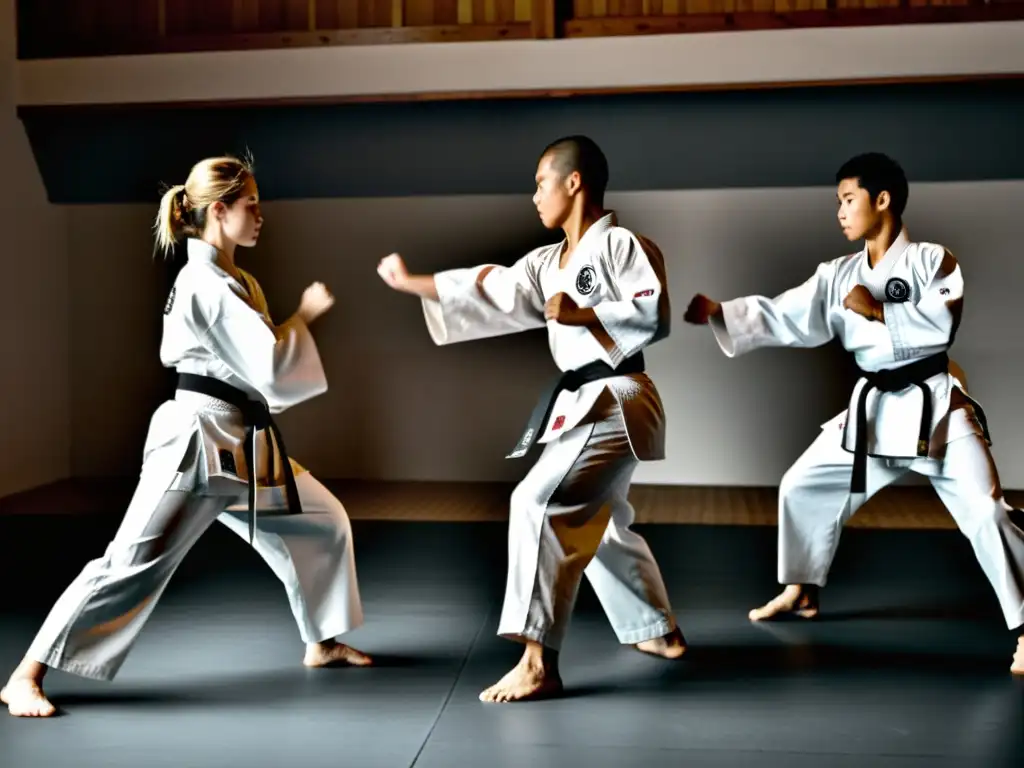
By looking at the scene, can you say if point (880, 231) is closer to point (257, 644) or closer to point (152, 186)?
point (257, 644)

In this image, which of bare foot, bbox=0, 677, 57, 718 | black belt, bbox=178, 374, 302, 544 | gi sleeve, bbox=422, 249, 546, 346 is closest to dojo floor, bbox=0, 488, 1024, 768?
bare foot, bbox=0, 677, 57, 718

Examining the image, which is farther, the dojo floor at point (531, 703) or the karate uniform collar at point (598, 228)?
the karate uniform collar at point (598, 228)

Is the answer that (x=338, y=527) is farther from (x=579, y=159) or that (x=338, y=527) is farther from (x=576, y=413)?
(x=579, y=159)

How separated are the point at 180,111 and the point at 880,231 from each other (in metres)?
3.21

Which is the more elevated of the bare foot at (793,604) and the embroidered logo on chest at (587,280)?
the embroidered logo on chest at (587,280)

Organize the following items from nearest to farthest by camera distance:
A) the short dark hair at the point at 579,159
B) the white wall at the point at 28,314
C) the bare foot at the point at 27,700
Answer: the bare foot at the point at 27,700 < the short dark hair at the point at 579,159 < the white wall at the point at 28,314

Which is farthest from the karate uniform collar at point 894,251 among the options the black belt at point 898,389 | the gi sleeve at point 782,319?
the black belt at point 898,389

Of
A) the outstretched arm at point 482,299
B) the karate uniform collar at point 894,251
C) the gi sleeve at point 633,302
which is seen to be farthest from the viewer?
the karate uniform collar at point 894,251

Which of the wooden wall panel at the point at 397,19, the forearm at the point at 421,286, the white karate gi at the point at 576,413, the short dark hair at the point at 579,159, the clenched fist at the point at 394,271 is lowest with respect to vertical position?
the white karate gi at the point at 576,413

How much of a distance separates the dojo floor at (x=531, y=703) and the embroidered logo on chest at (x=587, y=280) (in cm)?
84

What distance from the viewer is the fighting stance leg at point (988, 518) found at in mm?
2471

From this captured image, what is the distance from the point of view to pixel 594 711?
2.20m

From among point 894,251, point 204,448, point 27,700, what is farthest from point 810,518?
point 27,700

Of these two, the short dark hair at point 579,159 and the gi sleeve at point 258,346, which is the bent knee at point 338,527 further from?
the short dark hair at point 579,159
